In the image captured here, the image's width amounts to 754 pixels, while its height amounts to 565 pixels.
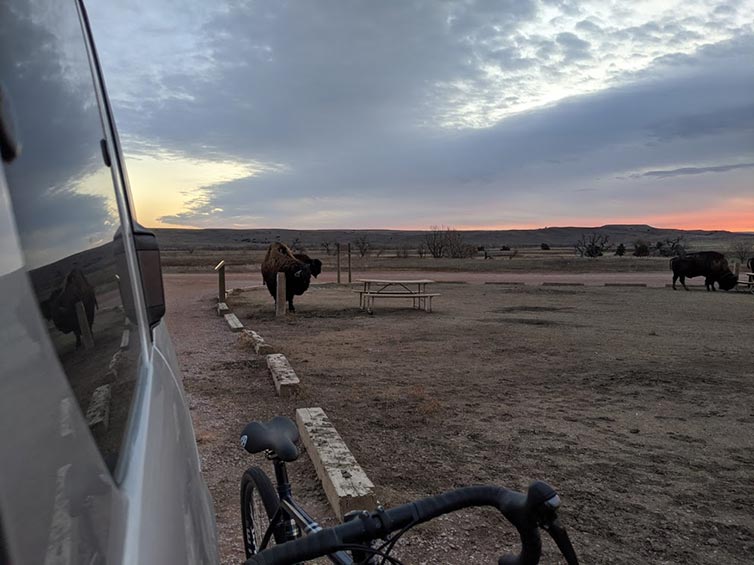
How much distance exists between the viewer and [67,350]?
2.19 feet

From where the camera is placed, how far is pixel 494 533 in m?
3.44

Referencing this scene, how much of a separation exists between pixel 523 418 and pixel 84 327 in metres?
5.28

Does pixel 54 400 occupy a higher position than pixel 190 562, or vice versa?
pixel 54 400

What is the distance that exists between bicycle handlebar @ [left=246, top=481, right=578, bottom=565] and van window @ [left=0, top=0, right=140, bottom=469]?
1.18 feet

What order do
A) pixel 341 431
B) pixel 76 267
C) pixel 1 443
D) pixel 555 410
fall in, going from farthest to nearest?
pixel 555 410
pixel 341 431
pixel 76 267
pixel 1 443

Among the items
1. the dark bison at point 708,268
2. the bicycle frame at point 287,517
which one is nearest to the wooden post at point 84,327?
the bicycle frame at point 287,517

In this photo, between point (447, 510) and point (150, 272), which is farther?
point (150, 272)

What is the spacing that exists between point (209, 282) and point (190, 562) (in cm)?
2438

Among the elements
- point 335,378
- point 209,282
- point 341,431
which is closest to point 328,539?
point 341,431

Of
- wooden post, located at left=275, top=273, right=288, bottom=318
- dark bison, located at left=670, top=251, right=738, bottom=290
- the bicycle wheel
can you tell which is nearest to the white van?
the bicycle wheel

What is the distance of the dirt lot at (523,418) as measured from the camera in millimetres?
3498

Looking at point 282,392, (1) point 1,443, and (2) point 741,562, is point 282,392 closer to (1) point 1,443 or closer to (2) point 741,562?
(2) point 741,562

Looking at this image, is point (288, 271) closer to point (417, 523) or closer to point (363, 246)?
point (417, 523)

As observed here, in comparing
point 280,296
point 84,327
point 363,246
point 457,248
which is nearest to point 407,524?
point 84,327
